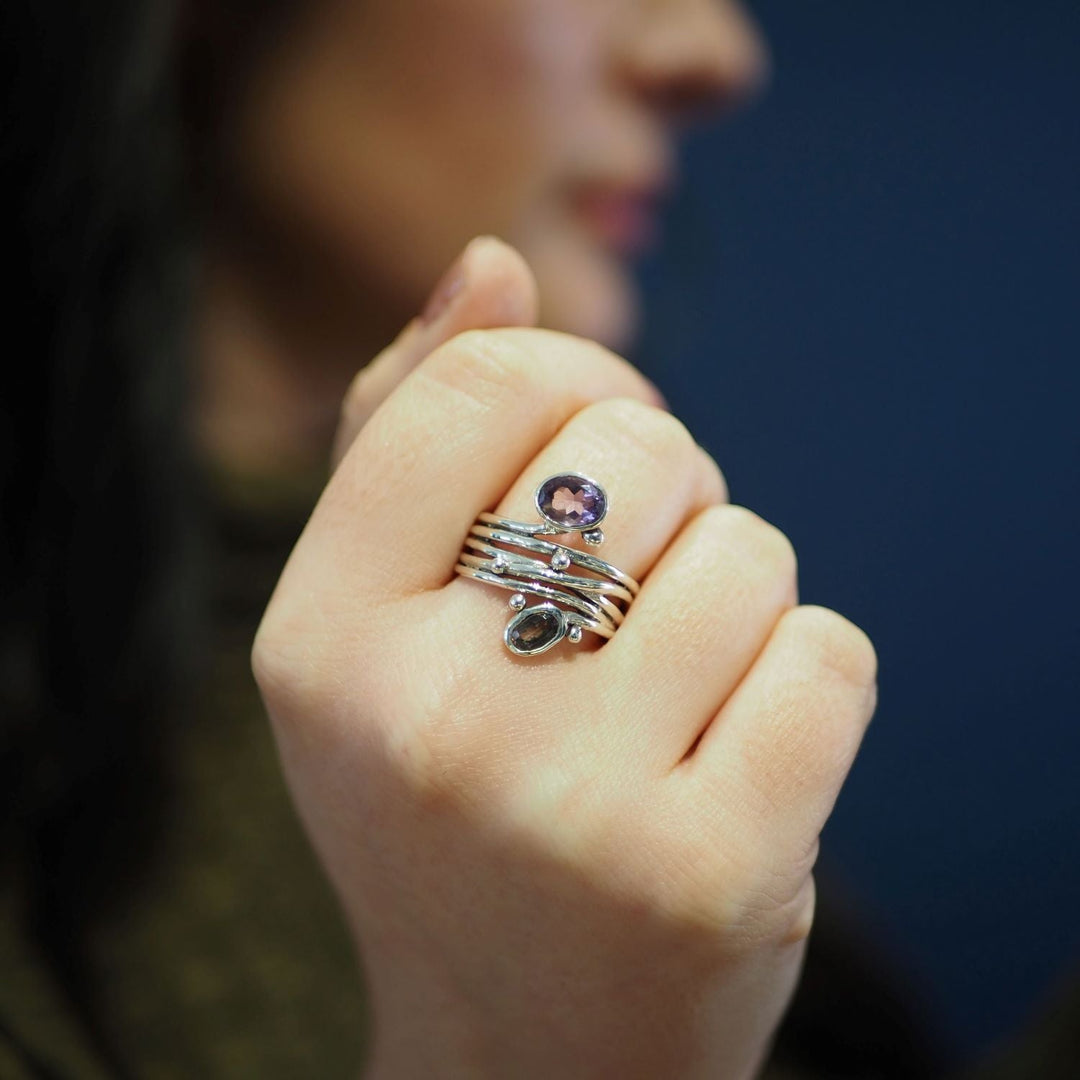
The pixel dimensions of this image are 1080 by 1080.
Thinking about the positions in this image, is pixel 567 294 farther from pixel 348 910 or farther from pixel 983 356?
pixel 348 910

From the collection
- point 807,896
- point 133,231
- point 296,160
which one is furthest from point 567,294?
point 807,896

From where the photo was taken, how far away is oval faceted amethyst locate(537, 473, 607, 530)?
49 centimetres

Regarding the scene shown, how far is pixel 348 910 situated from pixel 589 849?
0.71ft

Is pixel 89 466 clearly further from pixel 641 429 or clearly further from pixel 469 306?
pixel 641 429

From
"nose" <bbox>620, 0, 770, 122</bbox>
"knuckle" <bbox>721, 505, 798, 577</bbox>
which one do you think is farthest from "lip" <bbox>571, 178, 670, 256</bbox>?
"knuckle" <bbox>721, 505, 798, 577</bbox>

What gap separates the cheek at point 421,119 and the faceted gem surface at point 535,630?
0.81 meters

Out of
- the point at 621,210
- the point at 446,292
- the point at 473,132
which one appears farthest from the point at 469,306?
the point at 621,210

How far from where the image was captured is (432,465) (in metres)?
0.50

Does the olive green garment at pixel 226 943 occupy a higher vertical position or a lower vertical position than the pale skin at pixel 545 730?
lower

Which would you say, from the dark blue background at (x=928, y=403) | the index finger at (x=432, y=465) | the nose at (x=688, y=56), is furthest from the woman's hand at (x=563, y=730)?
the dark blue background at (x=928, y=403)

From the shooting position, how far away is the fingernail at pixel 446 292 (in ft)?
1.90

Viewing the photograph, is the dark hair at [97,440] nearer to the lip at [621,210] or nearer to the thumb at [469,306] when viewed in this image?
the lip at [621,210]

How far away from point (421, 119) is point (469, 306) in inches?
25.1

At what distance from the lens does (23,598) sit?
1.06 meters
